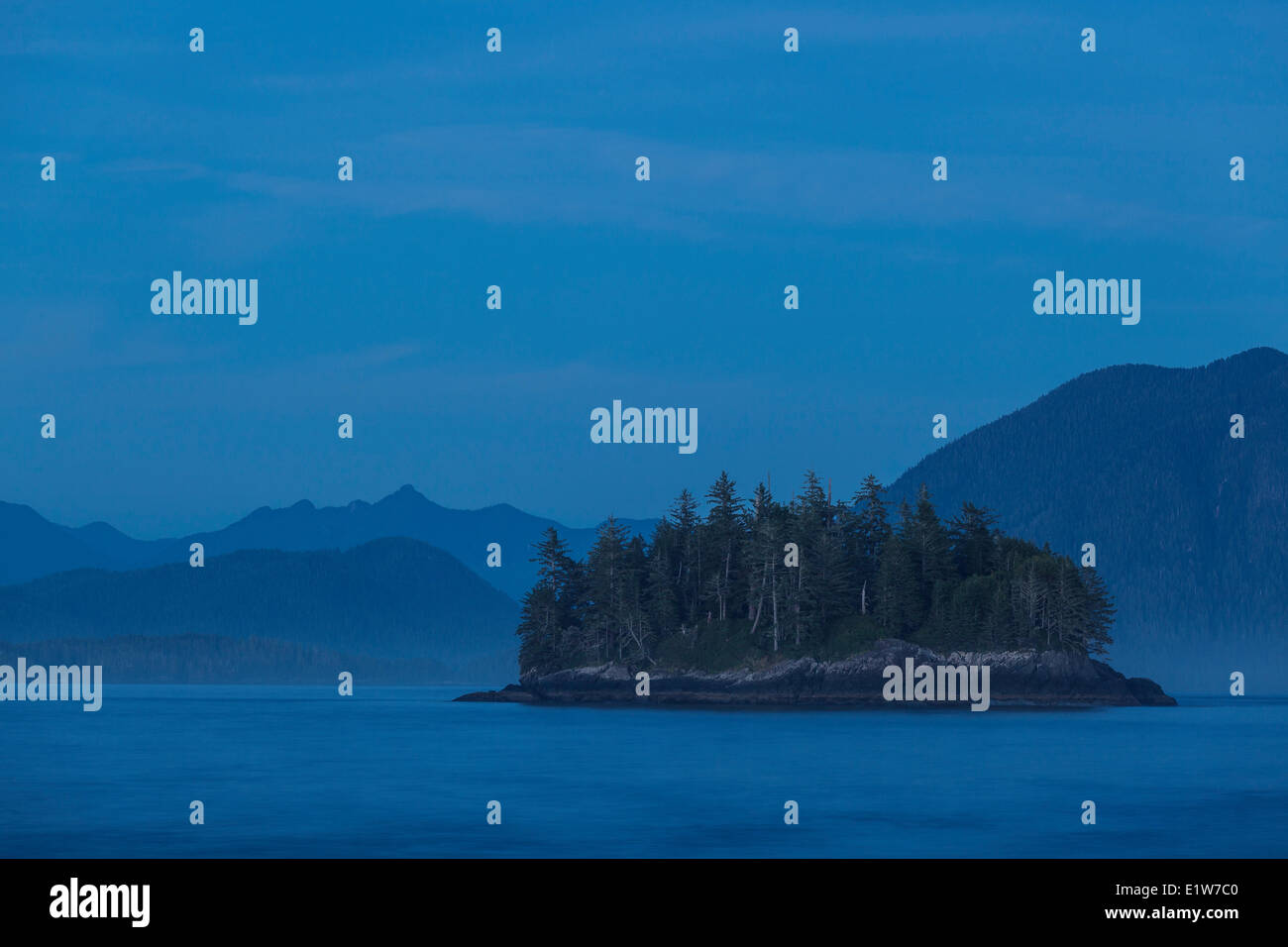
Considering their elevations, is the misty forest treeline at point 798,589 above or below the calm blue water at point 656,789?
above

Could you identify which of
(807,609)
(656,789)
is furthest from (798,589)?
(656,789)

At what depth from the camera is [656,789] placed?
69.5 m

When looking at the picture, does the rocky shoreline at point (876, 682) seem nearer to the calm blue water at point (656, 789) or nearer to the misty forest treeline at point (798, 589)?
the misty forest treeline at point (798, 589)

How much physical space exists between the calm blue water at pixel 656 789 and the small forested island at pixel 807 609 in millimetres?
20949

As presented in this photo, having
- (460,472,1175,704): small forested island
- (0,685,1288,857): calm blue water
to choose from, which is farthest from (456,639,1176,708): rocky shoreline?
(0,685,1288,857): calm blue water

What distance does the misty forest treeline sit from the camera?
147m

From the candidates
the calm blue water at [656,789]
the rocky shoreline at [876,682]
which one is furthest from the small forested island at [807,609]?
the calm blue water at [656,789]

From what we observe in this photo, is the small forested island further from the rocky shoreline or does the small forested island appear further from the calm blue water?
the calm blue water

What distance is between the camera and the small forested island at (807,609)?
479 ft

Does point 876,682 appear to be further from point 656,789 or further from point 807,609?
point 656,789

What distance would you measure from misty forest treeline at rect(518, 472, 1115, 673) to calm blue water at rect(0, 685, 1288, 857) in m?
22.3

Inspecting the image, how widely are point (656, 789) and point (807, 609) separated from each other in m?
82.9
